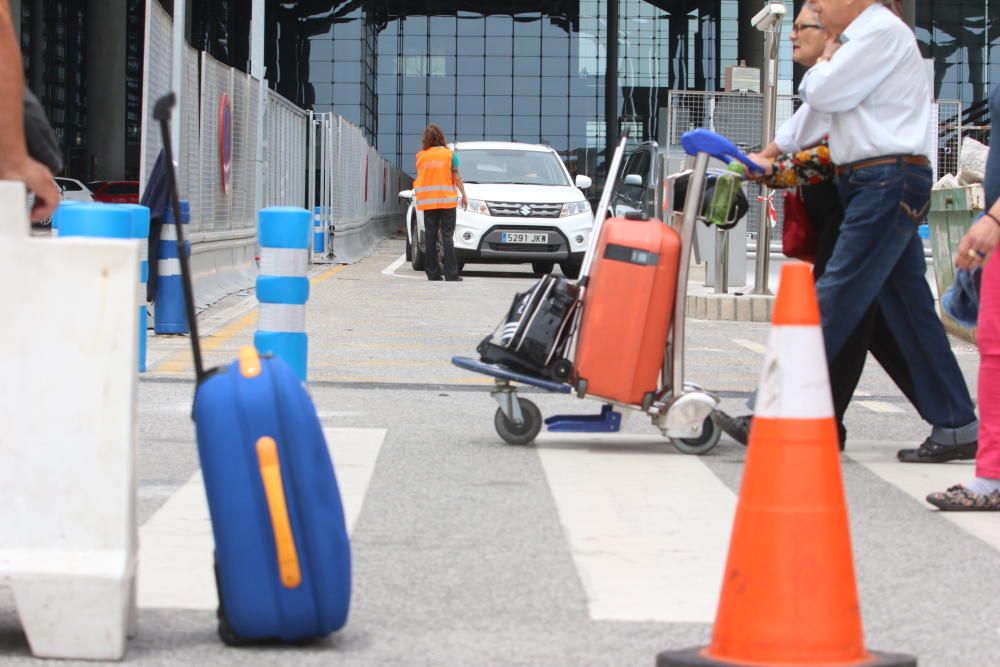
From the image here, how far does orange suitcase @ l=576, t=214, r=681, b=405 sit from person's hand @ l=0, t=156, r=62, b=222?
9.38 ft

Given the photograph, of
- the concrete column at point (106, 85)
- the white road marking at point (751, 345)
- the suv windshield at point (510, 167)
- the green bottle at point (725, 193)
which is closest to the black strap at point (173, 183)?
the green bottle at point (725, 193)

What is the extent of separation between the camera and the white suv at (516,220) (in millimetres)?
22594

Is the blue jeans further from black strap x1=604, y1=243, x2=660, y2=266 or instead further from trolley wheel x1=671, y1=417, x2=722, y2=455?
black strap x1=604, y1=243, x2=660, y2=266

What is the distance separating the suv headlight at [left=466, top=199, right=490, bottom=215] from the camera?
2266 cm

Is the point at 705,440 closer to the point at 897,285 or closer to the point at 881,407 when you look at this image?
the point at 897,285

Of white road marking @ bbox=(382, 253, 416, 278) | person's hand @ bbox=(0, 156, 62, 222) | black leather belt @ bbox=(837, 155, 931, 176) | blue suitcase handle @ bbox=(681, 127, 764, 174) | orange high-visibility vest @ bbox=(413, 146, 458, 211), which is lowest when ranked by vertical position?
white road marking @ bbox=(382, 253, 416, 278)

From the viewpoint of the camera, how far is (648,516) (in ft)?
17.9

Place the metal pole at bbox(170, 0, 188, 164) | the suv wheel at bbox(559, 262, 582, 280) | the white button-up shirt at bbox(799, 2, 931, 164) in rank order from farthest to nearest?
1. the suv wheel at bbox(559, 262, 582, 280)
2. the metal pole at bbox(170, 0, 188, 164)
3. the white button-up shirt at bbox(799, 2, 931, 164)

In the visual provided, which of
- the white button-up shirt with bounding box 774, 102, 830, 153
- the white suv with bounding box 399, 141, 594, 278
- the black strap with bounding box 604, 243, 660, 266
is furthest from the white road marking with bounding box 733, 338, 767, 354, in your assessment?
the white suv with bounding box 399, 141, 594, 278

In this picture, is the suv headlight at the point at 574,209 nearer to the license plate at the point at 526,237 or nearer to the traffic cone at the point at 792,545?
the license plate at the point at 526,237

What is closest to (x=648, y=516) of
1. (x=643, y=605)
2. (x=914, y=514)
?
(x=914, y=514)

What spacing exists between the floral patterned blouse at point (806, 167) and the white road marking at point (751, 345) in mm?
5312

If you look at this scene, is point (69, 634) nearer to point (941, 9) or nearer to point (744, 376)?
point (744, 376)

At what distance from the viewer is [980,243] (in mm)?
5324
